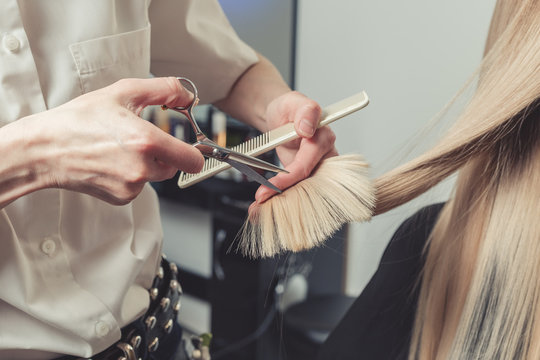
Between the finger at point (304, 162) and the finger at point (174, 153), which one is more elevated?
the finger at point (174, 153)

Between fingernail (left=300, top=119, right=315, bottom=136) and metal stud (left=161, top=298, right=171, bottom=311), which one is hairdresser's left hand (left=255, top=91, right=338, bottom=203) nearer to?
fingernail (left=300, top=119, right=315, bottom=136)

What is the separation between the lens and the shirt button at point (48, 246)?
684mm

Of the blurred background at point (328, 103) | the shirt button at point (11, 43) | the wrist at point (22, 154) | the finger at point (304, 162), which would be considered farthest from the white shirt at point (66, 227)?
the blurred background at point (328, 103)

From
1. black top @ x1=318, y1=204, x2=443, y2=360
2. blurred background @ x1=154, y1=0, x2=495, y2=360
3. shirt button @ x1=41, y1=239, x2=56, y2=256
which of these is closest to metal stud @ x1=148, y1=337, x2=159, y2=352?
shirt button @ x1=41, y1=239, x2=56, y2=256

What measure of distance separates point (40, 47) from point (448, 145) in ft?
1.87

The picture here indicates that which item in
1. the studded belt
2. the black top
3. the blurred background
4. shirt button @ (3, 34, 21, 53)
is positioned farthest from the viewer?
the blurred background

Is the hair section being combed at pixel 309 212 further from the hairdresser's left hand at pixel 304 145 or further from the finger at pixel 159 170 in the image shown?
the finger at pixel 159 170

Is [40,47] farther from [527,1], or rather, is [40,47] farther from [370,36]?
[370,36]

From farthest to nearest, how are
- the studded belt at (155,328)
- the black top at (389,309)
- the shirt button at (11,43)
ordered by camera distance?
1. the black top at (389,309)
2. the studded belt at (155,328)
3. the shirt button at (11,43)

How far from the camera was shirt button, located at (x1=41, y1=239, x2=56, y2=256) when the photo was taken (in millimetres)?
684

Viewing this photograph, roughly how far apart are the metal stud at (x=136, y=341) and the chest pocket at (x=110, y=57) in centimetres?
36

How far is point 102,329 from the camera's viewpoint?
2.30 ft

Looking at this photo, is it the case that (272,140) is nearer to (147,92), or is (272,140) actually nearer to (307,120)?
(307,120)

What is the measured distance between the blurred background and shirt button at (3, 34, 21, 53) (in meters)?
1.28
